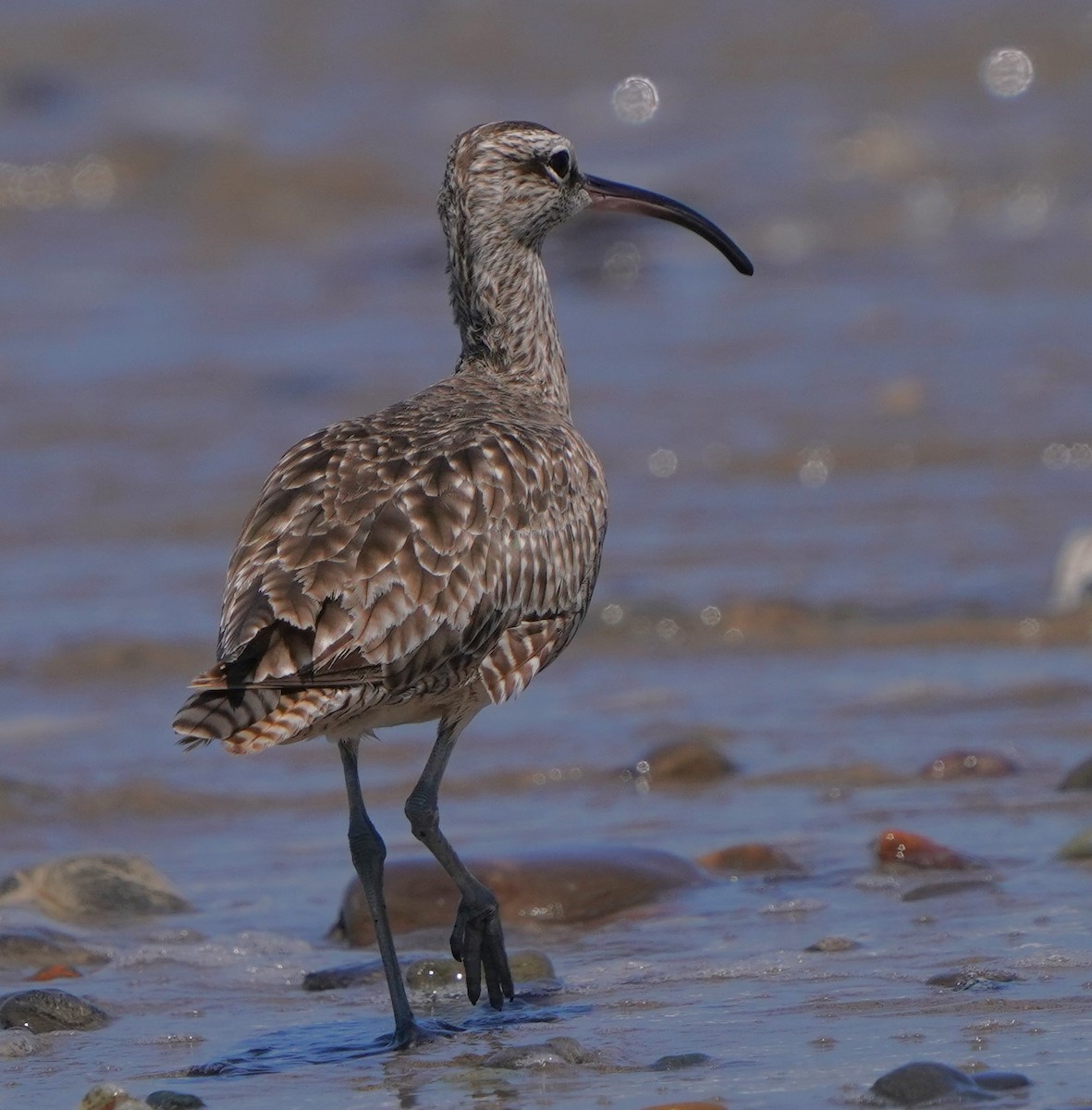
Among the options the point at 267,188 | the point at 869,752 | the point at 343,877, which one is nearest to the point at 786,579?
the point at 869,752

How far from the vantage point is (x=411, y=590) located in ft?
16.1

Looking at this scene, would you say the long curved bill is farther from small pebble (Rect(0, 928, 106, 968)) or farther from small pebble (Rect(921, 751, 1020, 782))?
small pebble (Rect(0, 928, 106, 968))

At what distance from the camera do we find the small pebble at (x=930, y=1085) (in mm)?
4137

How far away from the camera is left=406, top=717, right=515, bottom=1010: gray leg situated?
525 centimetres

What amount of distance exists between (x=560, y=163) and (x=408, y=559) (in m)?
1.97

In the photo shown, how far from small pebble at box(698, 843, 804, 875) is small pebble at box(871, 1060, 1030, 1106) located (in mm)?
1858

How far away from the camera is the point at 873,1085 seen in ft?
13.8

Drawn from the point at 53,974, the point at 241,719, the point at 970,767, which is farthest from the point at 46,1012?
the point at 970,767

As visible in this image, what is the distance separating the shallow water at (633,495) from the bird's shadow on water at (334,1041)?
0.02 metres

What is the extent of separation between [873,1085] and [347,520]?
5.36 ft

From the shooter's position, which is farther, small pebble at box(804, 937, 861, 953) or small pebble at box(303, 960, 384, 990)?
small pebble at box(303, 960, 384, 990)

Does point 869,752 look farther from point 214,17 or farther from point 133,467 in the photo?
point 214,17

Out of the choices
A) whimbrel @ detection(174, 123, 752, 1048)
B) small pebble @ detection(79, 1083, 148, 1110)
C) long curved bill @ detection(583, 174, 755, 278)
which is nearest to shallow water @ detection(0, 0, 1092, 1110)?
small pebble @ detection(79, 1083, 148, 1110)

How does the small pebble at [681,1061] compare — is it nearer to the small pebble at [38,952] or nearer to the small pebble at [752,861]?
the small pebble at [752,861]
